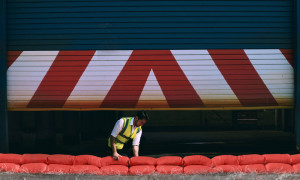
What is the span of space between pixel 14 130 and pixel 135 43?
499 cm

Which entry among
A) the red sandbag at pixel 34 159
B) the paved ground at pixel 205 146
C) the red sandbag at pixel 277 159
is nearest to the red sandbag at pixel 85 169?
the red sandbag at pixel 34 159

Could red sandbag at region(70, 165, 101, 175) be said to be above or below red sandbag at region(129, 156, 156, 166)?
below

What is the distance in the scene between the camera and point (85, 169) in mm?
4914

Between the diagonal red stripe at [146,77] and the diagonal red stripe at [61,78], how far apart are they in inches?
31.1

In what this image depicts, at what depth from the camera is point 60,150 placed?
9.45 meters

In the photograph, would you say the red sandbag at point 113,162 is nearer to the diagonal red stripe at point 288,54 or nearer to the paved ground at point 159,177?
the paved ground at point 159,177

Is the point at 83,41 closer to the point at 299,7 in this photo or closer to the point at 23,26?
the point at 23,26

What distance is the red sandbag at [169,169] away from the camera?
15.7 ft

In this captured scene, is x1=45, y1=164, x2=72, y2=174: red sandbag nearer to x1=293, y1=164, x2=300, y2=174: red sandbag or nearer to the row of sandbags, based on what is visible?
the row of sandbags

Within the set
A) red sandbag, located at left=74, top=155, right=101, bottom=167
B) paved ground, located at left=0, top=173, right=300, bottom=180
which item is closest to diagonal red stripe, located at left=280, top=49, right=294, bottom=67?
paved ground, located at left=0, top=173, right=300, bottom=180

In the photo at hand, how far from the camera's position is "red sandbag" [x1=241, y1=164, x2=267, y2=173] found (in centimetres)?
486

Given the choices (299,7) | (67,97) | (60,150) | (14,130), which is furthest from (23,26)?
(299,7)

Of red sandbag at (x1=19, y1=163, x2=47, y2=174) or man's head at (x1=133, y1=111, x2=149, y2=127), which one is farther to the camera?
man's head at (x1=133, y1=111, x2=149, y2=127)

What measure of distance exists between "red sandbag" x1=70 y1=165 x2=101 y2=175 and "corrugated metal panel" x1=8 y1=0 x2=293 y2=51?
257 cm
